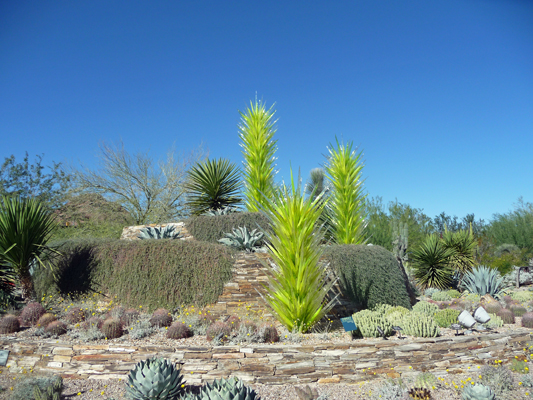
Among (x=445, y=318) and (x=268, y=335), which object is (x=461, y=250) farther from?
(x=268, y=335)

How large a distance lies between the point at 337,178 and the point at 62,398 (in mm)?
7477

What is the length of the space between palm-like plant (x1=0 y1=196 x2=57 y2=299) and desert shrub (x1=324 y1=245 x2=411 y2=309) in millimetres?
6374

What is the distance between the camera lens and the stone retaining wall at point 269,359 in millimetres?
4668

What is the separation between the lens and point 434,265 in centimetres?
1277

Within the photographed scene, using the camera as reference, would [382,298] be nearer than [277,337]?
No

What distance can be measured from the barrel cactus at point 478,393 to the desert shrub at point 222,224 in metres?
5.89

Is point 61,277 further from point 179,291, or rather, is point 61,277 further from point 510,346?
point 510,346

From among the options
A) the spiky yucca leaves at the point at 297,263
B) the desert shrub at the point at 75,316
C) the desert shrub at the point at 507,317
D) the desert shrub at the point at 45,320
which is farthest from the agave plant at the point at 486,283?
the desert shrub at the point at 45,320

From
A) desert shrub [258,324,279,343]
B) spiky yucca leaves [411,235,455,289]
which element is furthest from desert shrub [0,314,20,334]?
spiky yucca leaves [411,235,455,289]

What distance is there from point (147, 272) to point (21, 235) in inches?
110

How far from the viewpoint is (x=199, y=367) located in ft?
15.4

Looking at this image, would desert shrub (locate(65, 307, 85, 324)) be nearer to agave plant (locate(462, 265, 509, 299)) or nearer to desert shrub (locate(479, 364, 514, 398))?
desert shrub (locate(479, 364, 514, 398))

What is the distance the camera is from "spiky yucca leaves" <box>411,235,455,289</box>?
12641 millimetres

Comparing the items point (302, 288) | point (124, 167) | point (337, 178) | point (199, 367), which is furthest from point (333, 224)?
point (124, 167)
